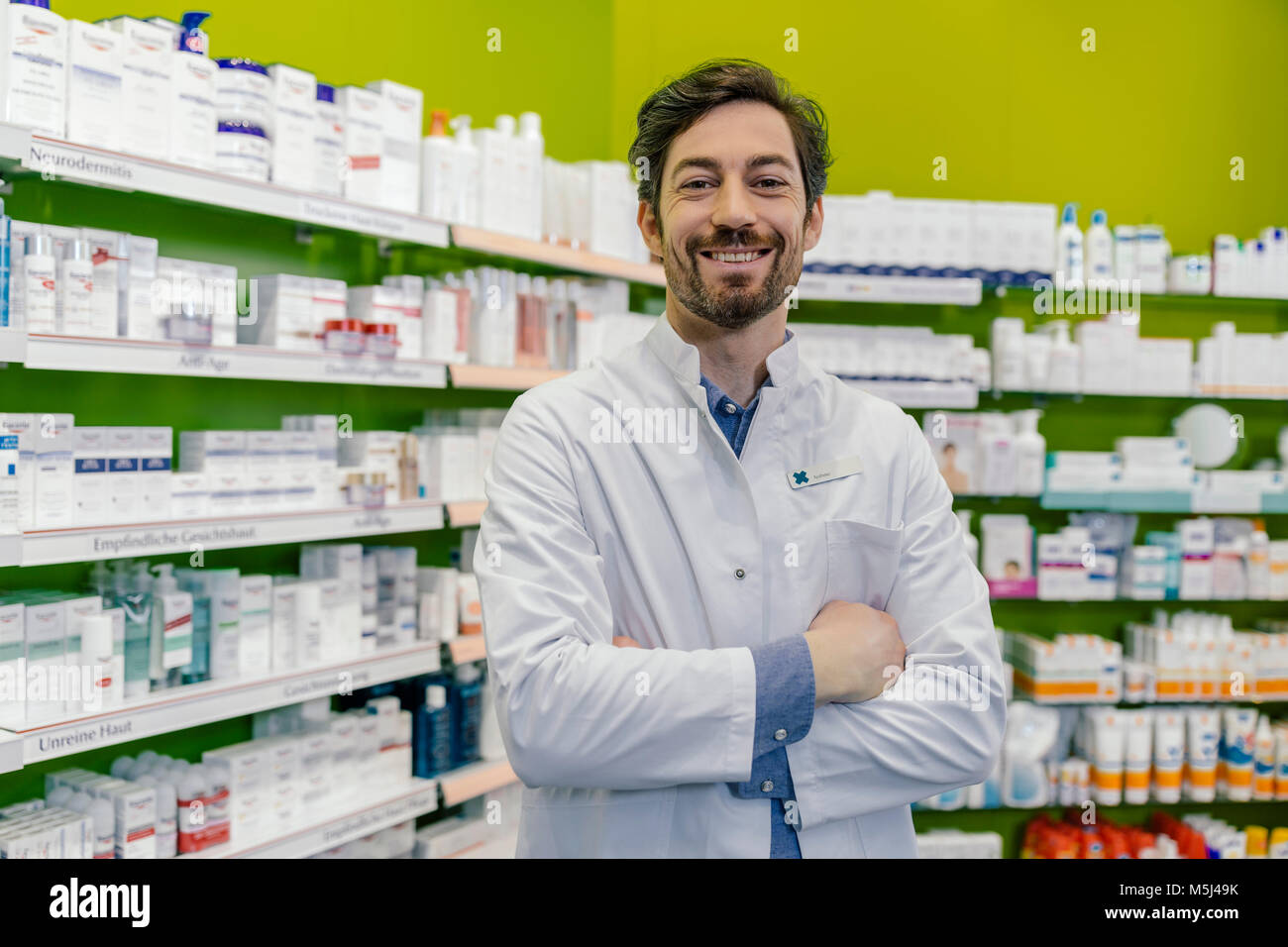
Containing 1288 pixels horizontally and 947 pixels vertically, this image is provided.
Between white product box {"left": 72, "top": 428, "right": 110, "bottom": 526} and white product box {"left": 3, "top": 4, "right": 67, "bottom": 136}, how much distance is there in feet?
1.87

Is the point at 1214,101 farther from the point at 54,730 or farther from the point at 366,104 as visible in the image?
the point at 54,730

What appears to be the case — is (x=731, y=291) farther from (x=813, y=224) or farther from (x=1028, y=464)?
(x=1028, y=464)

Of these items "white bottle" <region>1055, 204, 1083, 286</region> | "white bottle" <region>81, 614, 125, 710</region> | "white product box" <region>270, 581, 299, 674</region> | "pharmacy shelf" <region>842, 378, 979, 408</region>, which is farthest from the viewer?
"white bottle" <region>1055, 204, 1083, 286</region>

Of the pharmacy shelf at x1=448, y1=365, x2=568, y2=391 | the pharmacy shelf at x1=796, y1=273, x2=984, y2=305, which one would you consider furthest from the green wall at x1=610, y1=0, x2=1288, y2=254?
the pharmacy shelf at x1=448, y1=365, x2=568, y2=391

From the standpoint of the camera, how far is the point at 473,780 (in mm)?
3160

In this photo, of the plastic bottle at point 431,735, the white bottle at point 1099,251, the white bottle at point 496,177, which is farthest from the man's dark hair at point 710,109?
the white bottle at point 1099,251

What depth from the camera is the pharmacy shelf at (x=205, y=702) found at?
204 centimetres

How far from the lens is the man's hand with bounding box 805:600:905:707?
1229mm

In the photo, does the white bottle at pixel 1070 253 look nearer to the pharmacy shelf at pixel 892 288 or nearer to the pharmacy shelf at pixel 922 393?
the pharmacy shelf at pixel 892 288

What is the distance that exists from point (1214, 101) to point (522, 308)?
10.9 feet

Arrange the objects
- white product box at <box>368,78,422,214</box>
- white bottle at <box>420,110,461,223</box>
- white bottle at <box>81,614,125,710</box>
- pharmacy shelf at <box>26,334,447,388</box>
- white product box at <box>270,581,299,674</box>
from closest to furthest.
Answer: pharmacy shelf at <box>26,334,447,388</box>
white bottle at <box>81,614,125,710</box>
white product box at <box>270,581,299,674</box>
white product box at <box>368,78,422,214</box>
white bottle at <box>420,110,461,223</box>

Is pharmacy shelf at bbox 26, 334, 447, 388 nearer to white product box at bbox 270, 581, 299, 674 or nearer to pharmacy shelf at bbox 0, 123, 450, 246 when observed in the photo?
pharmacy shelf at bbox 0, 123, 450, 246

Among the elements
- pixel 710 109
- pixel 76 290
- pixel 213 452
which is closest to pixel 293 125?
pixel 76 290

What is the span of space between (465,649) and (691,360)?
6.51 feet
